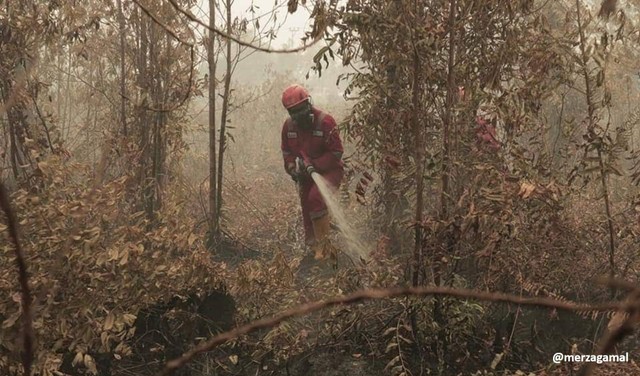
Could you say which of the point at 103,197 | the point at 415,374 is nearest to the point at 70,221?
the point at 103,197

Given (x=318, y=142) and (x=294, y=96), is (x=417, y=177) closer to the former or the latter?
(x=294, y=96)

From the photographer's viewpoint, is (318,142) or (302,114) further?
(318,142)

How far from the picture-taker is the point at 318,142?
6.05 metres

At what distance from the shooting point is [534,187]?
3027 millimetres

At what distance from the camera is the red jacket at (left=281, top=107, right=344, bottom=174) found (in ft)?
19.5

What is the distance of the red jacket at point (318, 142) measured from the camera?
5.93m

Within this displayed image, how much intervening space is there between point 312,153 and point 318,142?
0.15m

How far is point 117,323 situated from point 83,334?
186 millimetres

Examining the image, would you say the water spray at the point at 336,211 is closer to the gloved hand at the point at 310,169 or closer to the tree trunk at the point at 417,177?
the gloved hand at the point at 310,169

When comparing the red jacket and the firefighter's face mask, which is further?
the red jacket

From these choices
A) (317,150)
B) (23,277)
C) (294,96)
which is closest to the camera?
(23,277)

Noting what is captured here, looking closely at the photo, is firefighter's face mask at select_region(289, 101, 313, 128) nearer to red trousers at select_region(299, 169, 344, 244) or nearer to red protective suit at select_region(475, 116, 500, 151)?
red trousers at select_region(299, 169, 344, 244)

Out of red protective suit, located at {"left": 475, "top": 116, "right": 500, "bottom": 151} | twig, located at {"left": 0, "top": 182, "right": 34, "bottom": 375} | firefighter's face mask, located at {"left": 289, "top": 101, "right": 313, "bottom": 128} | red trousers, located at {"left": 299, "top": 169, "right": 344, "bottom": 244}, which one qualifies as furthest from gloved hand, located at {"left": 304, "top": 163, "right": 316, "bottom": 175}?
twig, located at {"left": 0, "top": 182, "right": 34, "bottom": 375}

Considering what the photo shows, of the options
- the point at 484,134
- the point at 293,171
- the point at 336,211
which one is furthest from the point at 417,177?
the point at 336,211
